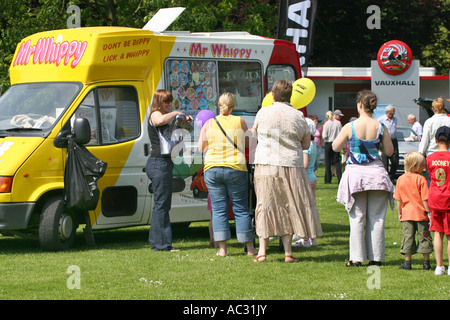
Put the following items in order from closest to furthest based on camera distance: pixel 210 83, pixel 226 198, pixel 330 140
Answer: pixel 226 198
pixel 210 83
pixel 330 140

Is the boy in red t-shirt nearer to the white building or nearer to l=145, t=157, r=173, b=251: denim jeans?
l=145, t=157, r=173, b=251: denim jeans

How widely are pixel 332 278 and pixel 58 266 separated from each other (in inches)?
117

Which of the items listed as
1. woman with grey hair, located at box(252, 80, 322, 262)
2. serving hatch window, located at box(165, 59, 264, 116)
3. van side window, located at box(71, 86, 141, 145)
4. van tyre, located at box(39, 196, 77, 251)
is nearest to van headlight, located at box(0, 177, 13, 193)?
van tyre, located at box(39, 196, 77, 251)

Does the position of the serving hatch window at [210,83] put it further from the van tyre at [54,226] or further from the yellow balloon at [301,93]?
the van tyre at [54,226]

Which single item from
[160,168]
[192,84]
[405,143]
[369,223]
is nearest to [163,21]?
[192,84]

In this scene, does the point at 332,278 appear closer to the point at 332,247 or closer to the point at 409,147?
the point at 332,247

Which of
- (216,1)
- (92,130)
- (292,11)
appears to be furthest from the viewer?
(216,1)

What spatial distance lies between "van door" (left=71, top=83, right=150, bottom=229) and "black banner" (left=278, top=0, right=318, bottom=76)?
9.84 meters

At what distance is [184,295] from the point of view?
24.1 feet

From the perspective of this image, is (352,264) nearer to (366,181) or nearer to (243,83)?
(366,181)

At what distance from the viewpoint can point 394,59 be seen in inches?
1186

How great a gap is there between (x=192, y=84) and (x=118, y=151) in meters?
1.48

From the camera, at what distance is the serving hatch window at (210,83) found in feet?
37.0

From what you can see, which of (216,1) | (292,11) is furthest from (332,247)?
(216,1)
